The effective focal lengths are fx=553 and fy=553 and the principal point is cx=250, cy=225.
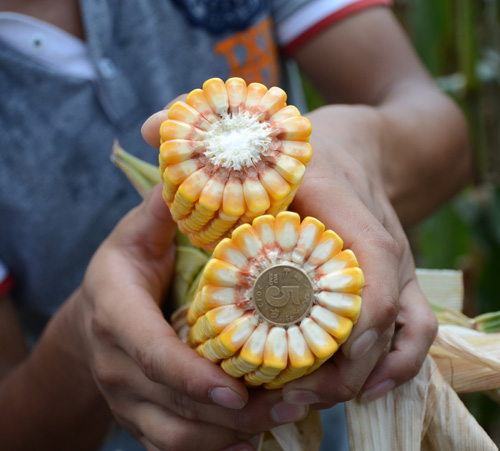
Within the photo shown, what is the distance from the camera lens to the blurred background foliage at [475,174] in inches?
56.7

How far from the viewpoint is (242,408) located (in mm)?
472

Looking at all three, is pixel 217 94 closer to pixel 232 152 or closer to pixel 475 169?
pixel 232 152

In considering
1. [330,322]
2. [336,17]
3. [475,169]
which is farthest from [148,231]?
[475,169]

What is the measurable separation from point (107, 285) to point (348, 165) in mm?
269

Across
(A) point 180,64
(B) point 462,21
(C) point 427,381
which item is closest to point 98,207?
(A) point 180,64

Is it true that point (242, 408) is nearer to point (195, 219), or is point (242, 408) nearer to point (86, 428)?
point (195, 219)

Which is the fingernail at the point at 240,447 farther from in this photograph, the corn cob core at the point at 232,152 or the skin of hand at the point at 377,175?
the corn cob core at the point at 232,152

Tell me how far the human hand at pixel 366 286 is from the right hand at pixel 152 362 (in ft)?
0.16

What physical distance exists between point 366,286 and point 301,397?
0.35 feet

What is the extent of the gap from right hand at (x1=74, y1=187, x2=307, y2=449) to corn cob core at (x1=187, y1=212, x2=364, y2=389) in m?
0.07

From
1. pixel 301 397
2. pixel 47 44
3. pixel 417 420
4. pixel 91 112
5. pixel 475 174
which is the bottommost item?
pixel 475 174

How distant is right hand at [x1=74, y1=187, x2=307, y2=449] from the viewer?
461 millimetres

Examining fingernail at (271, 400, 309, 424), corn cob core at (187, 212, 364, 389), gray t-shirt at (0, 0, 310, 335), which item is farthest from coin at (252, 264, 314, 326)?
gray t-shirt at (0, 0, 310, 335)

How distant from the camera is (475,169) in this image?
5.80ft
